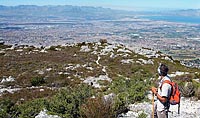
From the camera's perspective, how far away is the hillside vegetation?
1333 cm

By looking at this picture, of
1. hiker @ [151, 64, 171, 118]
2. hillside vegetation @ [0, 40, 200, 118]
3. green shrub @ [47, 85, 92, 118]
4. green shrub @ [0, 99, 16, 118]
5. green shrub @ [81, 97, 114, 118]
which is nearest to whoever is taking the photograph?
hiker @ [151, 64, 171, 118]

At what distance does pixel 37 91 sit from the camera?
24188 mm

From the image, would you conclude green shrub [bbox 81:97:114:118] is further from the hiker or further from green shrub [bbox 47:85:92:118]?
the hiker

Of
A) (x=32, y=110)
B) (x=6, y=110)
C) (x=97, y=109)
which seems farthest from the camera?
(x=6, y=110)

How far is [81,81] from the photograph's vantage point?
29.4 metres

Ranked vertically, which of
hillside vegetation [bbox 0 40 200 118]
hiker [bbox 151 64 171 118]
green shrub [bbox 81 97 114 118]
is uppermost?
hiker [bbox 151 64 171 118]

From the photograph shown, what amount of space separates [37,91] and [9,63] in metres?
14.7

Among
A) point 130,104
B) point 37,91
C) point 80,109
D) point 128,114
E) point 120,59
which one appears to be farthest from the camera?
point 120,59

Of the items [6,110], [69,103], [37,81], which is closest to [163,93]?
[69,103]

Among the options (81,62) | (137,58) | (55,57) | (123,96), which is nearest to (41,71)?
(81,62)

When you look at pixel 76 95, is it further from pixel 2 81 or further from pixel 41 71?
pixel 41 71

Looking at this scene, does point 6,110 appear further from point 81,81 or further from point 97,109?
point 81,81

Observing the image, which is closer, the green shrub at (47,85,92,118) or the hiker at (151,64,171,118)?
the hiker at (151,64,171,118)

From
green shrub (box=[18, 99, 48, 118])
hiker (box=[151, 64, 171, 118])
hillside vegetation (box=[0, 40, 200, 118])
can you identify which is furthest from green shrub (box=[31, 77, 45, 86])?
hiker (box=[151, 64, 171, 118])
